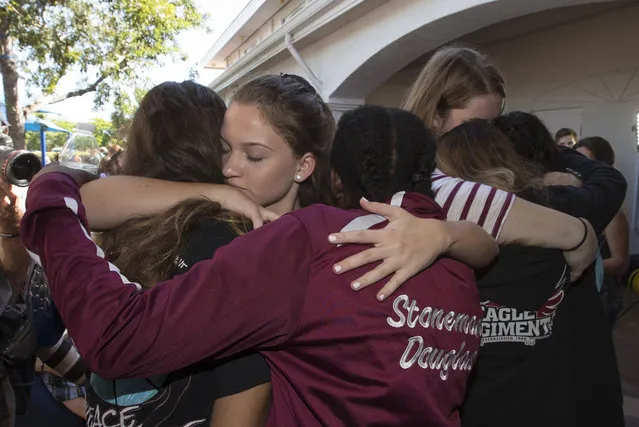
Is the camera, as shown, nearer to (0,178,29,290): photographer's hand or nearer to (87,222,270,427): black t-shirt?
(0,178,29,290): photographer's hand

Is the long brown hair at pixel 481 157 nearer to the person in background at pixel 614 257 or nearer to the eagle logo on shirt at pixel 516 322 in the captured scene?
the eagle logo on shirt at pixel 516 322

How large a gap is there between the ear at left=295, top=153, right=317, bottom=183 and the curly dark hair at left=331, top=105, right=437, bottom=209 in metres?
0.34

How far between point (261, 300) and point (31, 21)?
9849mm

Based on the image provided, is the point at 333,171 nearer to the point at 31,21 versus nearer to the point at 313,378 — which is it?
the point at 313,378

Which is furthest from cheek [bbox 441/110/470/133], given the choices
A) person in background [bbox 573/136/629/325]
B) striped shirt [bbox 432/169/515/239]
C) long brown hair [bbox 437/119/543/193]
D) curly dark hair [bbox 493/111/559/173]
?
person in background [bbox 573/136/629/325]

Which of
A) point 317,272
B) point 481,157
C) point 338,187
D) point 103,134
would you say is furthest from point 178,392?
point 103,134

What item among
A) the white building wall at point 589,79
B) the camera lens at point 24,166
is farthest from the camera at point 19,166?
the white building wall at point 589,79

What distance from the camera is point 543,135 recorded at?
1892 millimetres

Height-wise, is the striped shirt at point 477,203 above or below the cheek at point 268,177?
below

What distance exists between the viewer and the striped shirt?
4.38 ft

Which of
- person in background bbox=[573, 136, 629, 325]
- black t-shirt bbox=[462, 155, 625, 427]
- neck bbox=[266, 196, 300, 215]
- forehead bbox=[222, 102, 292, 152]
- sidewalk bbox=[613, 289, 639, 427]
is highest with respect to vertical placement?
forehead bbox=[222, 102, 292, 152]

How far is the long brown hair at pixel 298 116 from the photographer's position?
4.54 feet

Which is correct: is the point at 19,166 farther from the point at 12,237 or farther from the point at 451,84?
the point at 451,84

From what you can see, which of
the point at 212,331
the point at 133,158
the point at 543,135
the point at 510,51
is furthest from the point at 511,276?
the point at 510,51
